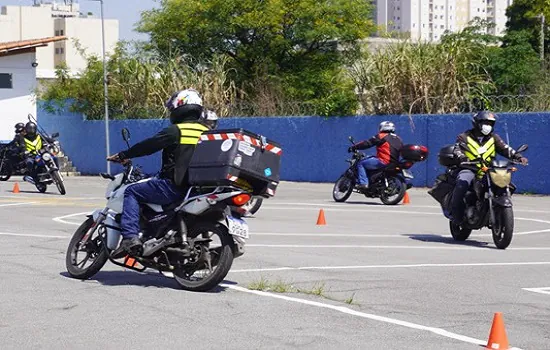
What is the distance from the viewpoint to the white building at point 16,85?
48969 mm

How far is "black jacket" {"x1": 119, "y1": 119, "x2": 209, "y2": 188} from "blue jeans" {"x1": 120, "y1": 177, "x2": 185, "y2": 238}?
9 cm

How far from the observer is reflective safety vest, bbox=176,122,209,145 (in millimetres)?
10570

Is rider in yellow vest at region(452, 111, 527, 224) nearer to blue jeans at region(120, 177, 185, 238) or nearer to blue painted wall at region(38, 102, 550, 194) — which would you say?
blue jeans at region(120, 177, 185, 238)

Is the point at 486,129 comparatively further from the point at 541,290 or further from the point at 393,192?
the point at 393,192

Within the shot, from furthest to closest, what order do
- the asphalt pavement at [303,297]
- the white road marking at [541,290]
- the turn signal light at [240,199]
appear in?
the white road marking at [541,290] < the turn signal light at [240,199] < the asphalt pavement at [303,297]

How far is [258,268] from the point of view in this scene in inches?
475

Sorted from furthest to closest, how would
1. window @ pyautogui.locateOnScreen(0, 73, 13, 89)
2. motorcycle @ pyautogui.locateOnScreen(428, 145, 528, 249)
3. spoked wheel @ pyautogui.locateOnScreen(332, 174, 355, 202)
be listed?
window @ pyautogui.locateOnScreen(0, 73, 13, 89) < spoked wheel @ pyautogui.locateOnScreen(332, 174, 355, 202) < motorcycle @ pyautogui.locateOnScreen(428, 145, 528, 249)

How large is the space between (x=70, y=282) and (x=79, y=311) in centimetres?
169

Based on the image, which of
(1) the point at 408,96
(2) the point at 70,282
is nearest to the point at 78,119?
(1) the point at 408,96

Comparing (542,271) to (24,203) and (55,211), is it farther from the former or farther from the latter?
(24,203)

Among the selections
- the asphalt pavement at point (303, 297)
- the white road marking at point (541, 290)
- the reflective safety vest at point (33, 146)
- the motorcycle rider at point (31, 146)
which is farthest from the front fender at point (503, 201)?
the reflective safety vest at point (33, 146)

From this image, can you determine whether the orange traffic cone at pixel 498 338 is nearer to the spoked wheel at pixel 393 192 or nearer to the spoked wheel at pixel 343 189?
the spoked wheel at pixel 393 192

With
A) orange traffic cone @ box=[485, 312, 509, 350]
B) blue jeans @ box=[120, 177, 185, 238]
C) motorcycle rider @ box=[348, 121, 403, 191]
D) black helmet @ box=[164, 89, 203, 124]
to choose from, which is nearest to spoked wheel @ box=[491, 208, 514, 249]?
black helmet @ box=[164, 89, 203, 124]

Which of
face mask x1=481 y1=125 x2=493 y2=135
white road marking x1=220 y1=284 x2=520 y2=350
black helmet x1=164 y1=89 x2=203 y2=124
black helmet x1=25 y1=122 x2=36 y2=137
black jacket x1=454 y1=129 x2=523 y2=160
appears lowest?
white road marking x1=220 y1=284 x2=520 y2=350
